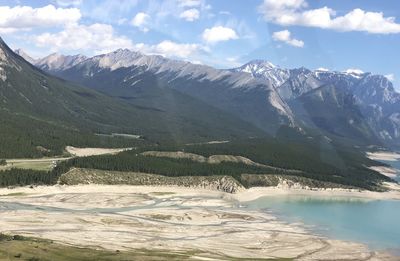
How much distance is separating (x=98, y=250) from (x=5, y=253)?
20339 millimetres

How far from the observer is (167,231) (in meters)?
137

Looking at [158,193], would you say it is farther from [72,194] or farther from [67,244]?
[67,244]

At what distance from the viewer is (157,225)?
143m

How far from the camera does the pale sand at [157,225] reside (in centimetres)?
12112

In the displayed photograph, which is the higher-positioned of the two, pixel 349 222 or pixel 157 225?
pixel 157 225

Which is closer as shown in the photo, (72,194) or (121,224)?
(121,224)

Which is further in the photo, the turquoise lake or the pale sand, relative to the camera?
the turquoise lake

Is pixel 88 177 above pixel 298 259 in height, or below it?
above

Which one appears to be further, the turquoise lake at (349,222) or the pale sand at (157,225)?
the turquoise lake at (349,222)

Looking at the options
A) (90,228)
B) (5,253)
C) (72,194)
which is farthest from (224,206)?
(5,253)

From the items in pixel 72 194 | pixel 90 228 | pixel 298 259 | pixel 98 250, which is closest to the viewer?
pixel 98 250

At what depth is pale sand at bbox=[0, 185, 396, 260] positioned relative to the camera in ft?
397

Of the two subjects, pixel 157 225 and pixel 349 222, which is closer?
pixel 157 225

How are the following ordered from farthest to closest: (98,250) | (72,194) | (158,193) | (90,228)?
(158,193) < (72,194) < (90,228) < (98,250)
